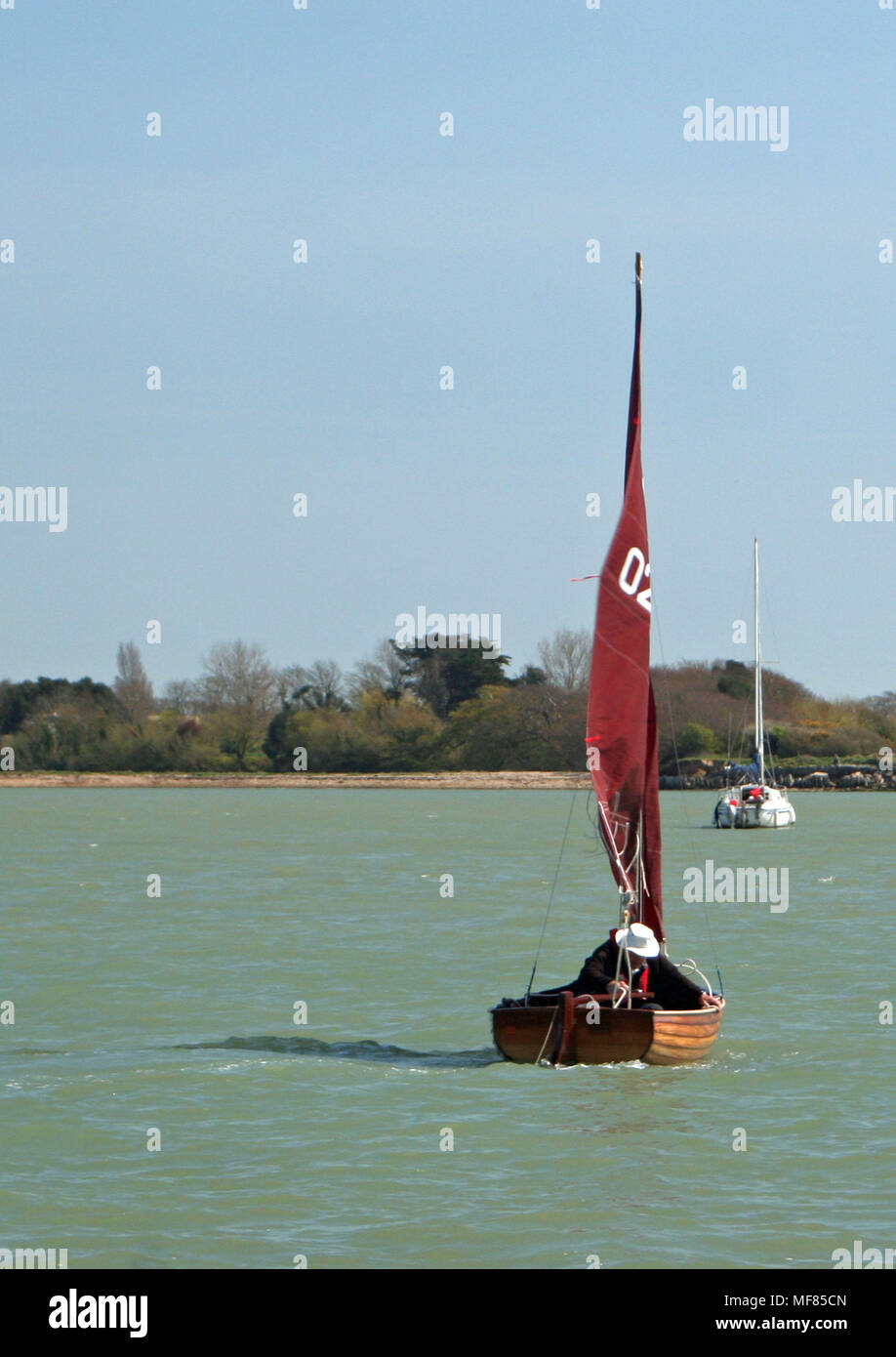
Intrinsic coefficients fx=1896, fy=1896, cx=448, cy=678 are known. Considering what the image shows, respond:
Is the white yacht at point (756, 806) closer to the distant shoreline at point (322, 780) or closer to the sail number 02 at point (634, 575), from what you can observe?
the distant shoreline at point (322, 780)

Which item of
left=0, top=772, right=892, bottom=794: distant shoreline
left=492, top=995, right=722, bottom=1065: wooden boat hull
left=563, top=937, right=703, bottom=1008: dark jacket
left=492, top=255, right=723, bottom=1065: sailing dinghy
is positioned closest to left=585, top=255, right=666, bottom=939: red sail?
left=492, top=255, right=723, bottom=1065: sailing dinghy

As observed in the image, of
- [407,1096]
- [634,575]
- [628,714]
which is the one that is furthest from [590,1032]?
[634,575]

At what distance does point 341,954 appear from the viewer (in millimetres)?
29656

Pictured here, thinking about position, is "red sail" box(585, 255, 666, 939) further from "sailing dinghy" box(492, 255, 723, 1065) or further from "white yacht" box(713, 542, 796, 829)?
"white yacht" box(713, 542, 796, 829)

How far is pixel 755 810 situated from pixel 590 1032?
196 ft

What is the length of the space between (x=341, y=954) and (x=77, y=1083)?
449 inches

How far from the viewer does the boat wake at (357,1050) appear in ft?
64.6

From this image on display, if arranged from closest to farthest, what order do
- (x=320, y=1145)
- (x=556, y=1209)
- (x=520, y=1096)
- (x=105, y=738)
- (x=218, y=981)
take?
(x=556, y=1209)
(x=320, y=1145)
(x=520, y=1096)
(x=218, y=981)
(x=105, y=738)

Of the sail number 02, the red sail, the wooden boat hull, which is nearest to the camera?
the wooden boat hull

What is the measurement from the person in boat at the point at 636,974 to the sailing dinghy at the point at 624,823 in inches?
3.5

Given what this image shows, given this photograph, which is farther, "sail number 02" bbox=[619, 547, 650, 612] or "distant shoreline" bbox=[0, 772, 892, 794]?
"distant shoreline" bbox=[0, 772, 892, 794]

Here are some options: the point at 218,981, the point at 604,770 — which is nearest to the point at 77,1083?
the point at 604,770

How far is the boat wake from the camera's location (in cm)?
1970
